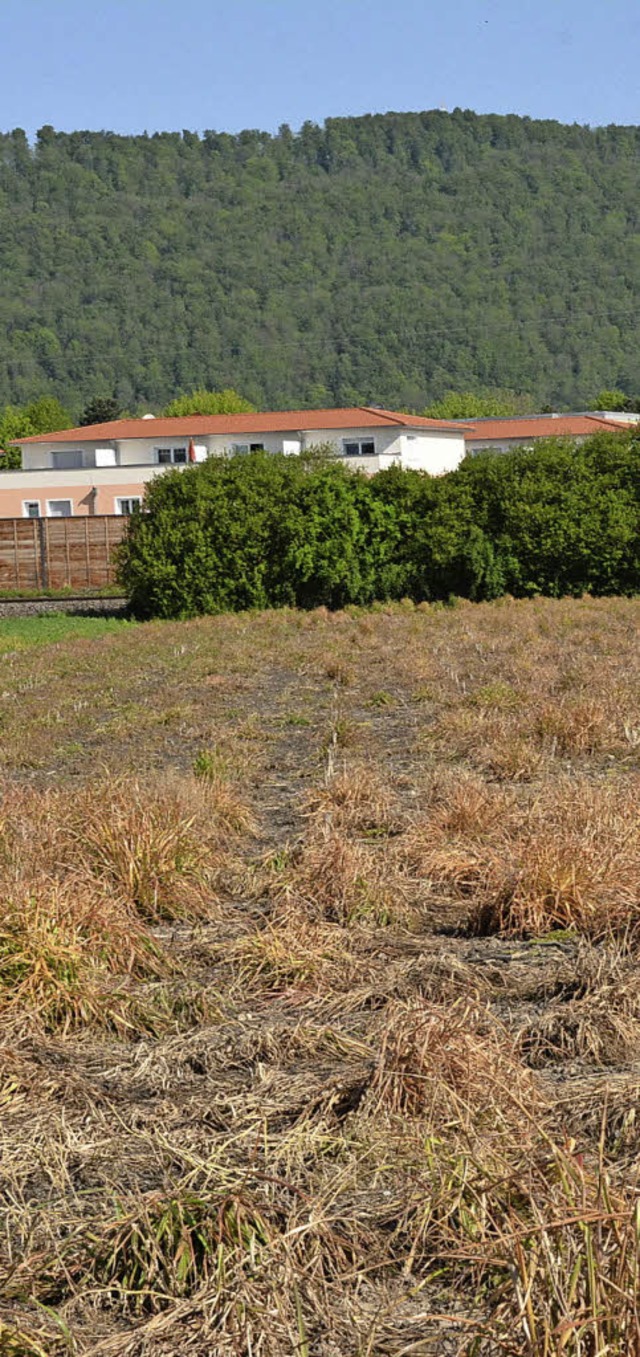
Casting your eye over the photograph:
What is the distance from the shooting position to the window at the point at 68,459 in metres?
68.0

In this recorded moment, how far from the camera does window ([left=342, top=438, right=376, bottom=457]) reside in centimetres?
6306

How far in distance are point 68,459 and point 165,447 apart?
6.15 metres

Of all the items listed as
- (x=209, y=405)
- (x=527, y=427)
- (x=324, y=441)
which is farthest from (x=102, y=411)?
(x=324, y=441)

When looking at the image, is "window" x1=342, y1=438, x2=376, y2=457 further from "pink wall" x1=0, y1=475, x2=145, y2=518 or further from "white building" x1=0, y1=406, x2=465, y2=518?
"pink wall" x1=0, y1=475, x2=145, y2=518

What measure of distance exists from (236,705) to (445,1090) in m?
9.32

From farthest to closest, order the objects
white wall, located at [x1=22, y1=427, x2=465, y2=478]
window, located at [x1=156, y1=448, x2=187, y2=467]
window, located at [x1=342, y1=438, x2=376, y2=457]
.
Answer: window, located at [x1=156, y1=448, x2=187, y2=467] → window, located at [x1=342, y1=438, x2=376, y2=457] → white wall, located at [x1=22, y1=427, x2=465, y2=478]

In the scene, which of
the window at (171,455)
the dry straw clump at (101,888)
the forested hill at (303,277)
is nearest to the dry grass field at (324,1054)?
the dry straw clump at (101,888)

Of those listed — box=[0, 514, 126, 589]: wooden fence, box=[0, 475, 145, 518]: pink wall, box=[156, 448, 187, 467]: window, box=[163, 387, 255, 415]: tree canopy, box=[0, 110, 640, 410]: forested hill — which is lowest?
box=[0, 514, 126, 589]: wooden fence

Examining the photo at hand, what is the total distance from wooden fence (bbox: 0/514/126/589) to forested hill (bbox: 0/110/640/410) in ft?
309

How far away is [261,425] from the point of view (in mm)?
64750

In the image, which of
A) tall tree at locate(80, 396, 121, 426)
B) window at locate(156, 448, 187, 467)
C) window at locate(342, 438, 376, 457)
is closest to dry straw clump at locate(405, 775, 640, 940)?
window at locate(342, 438, 376, 457)

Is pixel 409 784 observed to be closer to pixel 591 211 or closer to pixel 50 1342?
pixel 50 1342

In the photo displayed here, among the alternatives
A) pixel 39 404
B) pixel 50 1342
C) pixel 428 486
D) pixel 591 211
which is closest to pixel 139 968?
pixel 50 1342

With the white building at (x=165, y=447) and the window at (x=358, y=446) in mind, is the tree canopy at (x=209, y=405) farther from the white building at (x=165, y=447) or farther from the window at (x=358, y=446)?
the window at (x=358, y=446)
